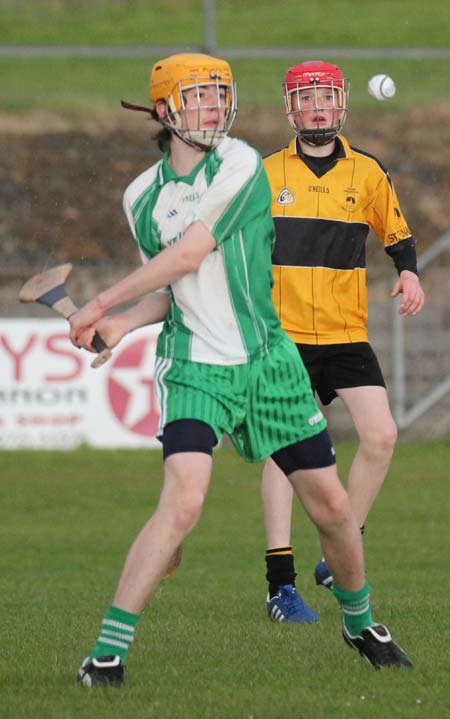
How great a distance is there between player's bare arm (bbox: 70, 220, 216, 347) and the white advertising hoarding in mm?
8422

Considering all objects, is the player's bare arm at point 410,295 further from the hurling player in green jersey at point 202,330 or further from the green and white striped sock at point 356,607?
the green and white striped sock at point 356,607

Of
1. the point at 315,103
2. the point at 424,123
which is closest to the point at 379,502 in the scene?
the point at 315,103

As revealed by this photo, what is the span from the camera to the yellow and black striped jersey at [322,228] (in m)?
6.73

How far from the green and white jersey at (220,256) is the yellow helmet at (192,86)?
0.29 feet

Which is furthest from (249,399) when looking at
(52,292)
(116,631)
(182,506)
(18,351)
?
(18,351)

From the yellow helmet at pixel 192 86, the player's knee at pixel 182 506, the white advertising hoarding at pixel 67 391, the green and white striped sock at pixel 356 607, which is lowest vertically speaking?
the white advertising hoarding at pixel 67 391

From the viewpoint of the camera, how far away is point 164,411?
4.89 m

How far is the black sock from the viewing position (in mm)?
6590

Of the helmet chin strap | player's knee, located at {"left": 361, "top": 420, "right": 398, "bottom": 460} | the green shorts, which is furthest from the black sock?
the helmet chin strap

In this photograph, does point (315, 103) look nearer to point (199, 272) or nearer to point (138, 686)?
point (199, 272)

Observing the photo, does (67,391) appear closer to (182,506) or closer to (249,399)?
(249,399)

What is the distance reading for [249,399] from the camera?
4.96m

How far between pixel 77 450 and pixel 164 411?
28.8 feet

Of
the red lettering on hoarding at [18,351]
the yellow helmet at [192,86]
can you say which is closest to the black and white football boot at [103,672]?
the yellow helmet at [192,86]
